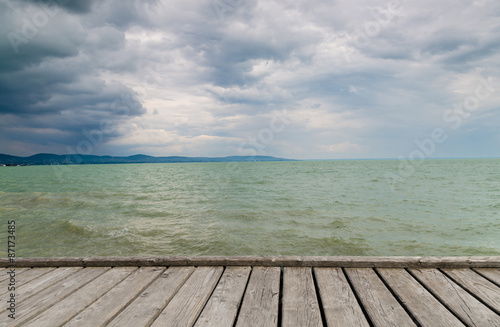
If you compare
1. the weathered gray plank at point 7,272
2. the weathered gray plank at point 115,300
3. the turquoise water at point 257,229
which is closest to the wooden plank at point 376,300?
the weathered gray plank at point 115,300

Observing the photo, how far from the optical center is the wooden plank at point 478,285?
111 inches

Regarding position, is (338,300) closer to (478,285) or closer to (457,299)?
(457,299)

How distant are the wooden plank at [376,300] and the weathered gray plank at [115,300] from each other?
2384mm

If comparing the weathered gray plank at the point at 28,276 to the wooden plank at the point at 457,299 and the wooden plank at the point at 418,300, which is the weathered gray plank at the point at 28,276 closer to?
the wooden plank at the point at 418,300

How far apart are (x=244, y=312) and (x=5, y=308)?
2388 millimetres

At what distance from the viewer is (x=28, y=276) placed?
365cm

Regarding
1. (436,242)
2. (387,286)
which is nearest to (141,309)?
(387,286)

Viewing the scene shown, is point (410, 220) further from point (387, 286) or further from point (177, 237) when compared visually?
point (387, 286)

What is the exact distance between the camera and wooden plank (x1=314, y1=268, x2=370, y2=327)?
251 cm

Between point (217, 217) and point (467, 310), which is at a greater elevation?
point (467, 310)

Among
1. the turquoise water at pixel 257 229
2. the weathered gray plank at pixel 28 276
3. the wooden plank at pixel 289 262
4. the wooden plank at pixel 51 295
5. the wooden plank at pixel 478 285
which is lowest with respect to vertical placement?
the turquoise water at pixel 257 229

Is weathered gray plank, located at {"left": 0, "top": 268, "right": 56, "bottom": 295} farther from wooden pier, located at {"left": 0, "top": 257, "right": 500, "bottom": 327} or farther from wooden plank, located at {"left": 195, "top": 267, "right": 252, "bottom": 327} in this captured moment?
wooden plank, located at {"left": 195, "top": 267, "right": 252, "bottom": 327}

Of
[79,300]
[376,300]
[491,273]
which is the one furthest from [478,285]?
[79,300]

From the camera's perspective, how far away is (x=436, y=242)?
32.8 feet
